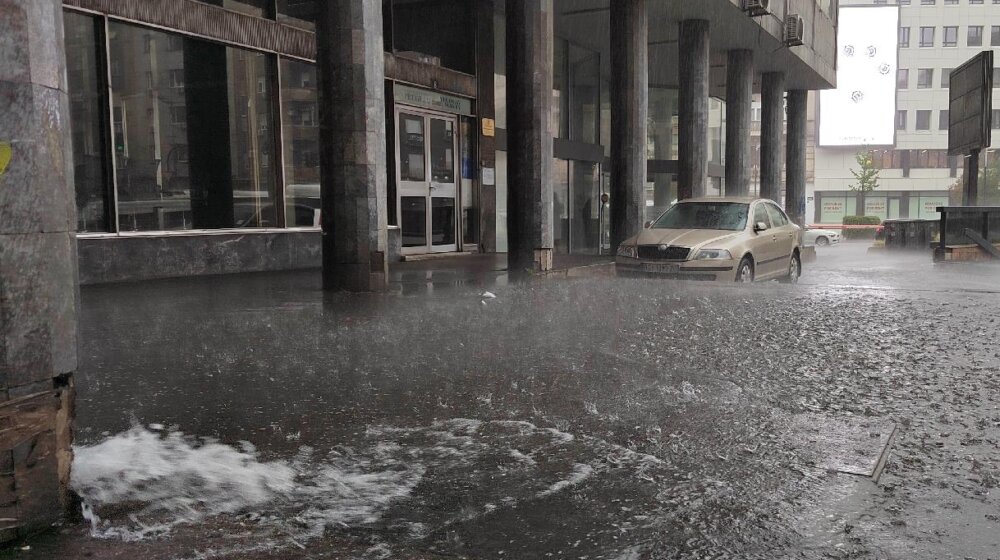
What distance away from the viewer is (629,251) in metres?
12.9

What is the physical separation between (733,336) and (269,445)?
14.1ft

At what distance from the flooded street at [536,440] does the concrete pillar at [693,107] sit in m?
13.9

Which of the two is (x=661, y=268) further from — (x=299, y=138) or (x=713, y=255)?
(x=299, y=138)

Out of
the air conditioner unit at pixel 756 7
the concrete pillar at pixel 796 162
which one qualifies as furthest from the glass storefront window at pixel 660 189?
the air conditioner unit at pixel 756 7

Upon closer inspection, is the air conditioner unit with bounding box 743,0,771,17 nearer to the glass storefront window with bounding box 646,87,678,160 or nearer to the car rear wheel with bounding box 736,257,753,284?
the glass storefront window with bounding box 646,87,678,160

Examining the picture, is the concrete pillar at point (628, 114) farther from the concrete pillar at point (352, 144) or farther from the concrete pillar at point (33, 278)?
the concrete pillar at point (33, 278)

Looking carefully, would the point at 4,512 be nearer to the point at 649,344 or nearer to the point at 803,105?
the point at 649,344

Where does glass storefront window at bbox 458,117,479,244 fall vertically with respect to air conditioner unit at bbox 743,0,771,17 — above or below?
below

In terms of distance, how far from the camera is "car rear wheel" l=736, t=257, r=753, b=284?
12.2 metres

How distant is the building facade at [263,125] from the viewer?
11.1 meters

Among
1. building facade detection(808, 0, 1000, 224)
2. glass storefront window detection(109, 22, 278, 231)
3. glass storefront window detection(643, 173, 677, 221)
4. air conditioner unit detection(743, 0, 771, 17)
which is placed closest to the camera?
glass storefront window detection(109, 22, 278, 231)

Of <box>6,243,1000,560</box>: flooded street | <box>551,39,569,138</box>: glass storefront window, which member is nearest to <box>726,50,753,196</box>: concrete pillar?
<box>551,39,569,138</box>: glass storefront window

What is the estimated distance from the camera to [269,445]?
3676 millimetres

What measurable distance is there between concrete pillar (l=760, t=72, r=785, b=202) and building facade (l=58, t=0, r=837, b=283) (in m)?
5.94
